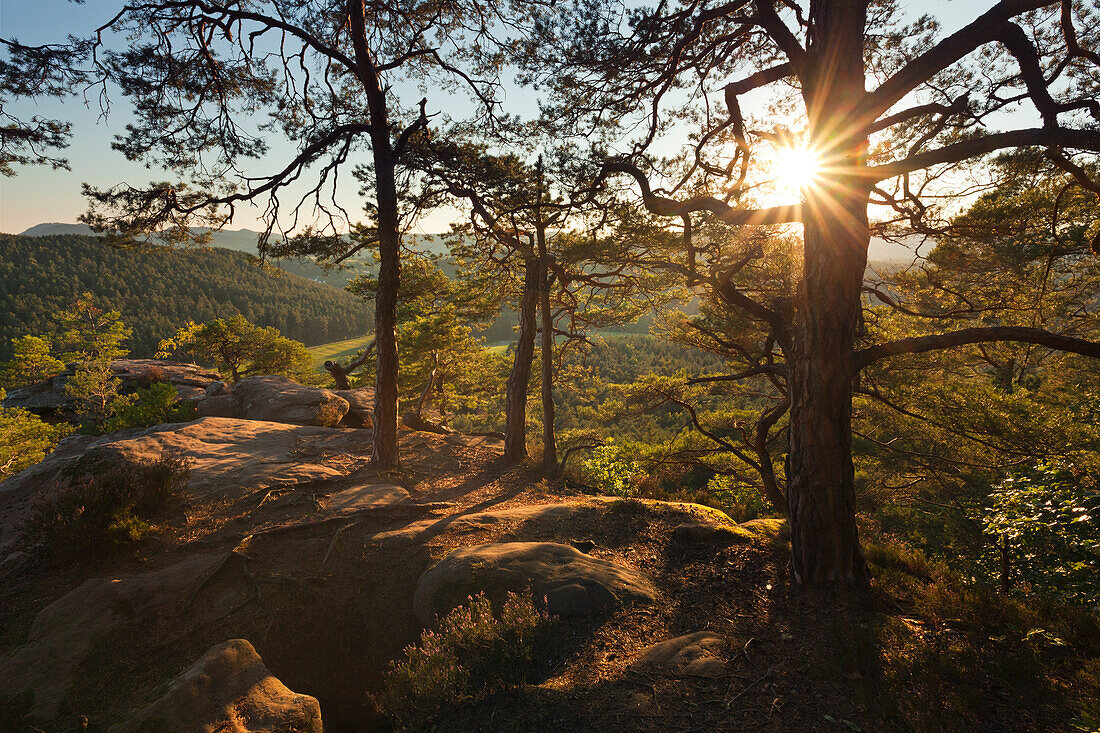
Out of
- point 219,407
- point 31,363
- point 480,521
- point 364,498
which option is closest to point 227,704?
point 480,521

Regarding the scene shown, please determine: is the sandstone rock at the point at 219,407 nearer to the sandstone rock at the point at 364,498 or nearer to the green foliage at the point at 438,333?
the green foliage at the point at 438,333

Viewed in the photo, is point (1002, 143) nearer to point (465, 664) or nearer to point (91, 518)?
point (465, 664)

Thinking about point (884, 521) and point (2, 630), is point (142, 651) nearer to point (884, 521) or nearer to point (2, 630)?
point (2, 630)

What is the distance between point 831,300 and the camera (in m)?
4.17

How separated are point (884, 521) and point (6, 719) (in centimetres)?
2037

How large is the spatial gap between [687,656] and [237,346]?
35664 mm

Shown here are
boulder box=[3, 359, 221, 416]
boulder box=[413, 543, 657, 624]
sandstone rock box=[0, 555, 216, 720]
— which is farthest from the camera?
boulder box=[3, 359, 221, 416]

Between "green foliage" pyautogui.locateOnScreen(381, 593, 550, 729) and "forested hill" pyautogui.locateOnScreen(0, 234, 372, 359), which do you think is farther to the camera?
"forested hill" pyautogui.locateOnScreen(0, 234, 372, 359)

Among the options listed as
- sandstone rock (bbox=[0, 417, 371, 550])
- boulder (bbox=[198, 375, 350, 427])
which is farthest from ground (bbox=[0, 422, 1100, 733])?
boulder (bbox=[198, 375, 350, 427])

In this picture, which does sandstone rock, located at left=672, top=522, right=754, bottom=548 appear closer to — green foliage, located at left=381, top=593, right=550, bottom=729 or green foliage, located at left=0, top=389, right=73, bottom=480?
green foliage, located at left=381, top=593, right=550, bottom=729

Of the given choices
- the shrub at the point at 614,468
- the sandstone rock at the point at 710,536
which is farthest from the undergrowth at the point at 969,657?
the shrub at the point at 614,468

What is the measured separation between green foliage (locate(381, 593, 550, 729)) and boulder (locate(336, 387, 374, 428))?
12393 millimetres

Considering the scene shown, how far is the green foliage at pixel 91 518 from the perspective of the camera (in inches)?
194

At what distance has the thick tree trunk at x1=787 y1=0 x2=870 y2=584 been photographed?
4133mm
